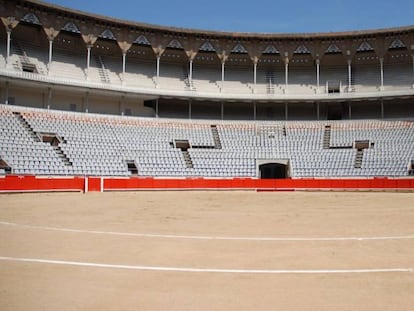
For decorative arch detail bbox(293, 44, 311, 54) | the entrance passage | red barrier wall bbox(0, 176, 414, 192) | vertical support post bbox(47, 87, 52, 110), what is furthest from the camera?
decorative arch detail bbox(293, 44, 311, 54)

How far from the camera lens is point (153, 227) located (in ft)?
34.4

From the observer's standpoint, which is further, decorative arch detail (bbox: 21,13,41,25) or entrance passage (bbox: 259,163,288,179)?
entrance passage (bbox: 259,163,288,179)

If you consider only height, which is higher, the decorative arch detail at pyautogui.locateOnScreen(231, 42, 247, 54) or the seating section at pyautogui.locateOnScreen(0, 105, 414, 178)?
the decorative arch detail at pyautogui.locateOnScreen(231, 42, 247, 54)

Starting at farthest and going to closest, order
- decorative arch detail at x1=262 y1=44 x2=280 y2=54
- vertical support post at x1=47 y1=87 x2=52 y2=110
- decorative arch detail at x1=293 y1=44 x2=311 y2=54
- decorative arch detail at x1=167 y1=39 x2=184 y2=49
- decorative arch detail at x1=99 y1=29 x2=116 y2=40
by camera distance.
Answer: decorative arch detail at x1=262 y1=44 x2=280 y2=54 < decorative arch detail at x1=293 y1=44 x2=311 y2=54 < decorative arch detail at x1=167 y1=39 x2=184 y2=49 < decorative arch detail at x1=99 y1=29 x2=116 y2=40 < vertical support post at x1=47 y1=87 x2=52 y2=110

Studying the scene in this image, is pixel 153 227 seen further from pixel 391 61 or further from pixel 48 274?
pixel 391 61

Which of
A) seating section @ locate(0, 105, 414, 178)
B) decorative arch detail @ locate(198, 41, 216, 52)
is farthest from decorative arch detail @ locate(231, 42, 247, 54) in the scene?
seating section @ locate(0, 105, 414, 178)

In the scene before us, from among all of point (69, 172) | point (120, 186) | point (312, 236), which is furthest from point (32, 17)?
point (312, 236)

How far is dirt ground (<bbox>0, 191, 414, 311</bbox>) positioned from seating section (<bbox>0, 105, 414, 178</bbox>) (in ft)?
65.8

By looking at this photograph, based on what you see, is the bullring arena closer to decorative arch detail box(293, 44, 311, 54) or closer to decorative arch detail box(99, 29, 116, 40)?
decorative arch detail box(99, 29, 116, 40)

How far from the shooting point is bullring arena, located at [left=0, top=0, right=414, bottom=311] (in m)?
5.29

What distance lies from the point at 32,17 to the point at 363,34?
3238cm

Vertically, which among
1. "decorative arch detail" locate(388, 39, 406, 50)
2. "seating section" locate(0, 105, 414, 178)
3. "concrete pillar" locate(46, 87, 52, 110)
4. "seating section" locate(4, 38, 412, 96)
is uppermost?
"decorative arch detail" locate(388, 39, 406, 50)

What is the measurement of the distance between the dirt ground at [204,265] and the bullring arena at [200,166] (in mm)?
36

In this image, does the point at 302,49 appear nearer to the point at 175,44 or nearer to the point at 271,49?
the point at 271,49
